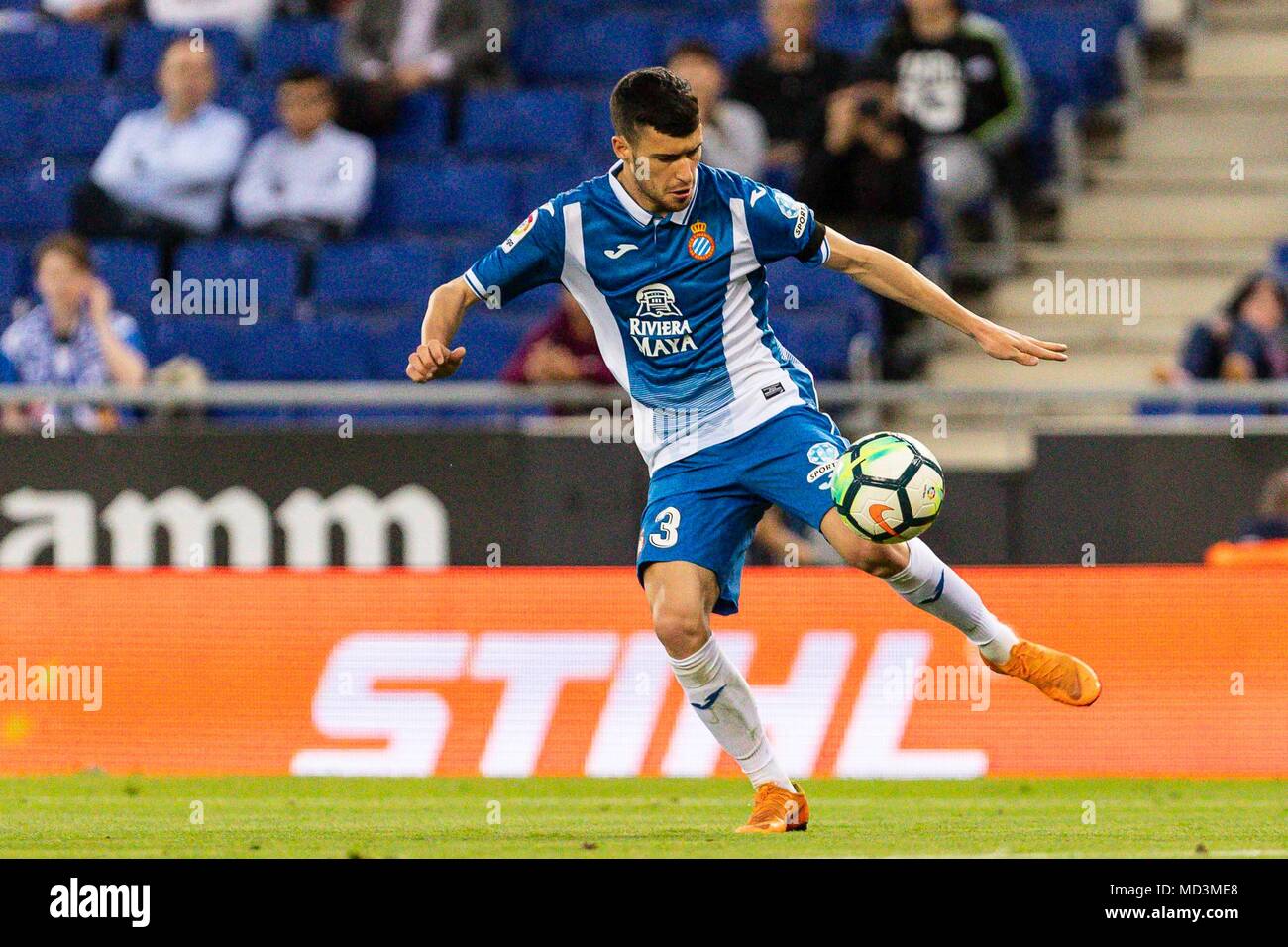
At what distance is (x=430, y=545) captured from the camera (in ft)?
39.3

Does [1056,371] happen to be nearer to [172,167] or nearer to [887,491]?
[172,167]

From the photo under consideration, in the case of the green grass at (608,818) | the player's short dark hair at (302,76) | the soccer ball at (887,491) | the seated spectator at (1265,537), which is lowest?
the green grass at (608,818)

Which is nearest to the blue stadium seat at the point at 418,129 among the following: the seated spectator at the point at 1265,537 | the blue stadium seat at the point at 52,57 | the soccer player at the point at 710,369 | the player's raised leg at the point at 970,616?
the blue stadium seat at the point at 52,57

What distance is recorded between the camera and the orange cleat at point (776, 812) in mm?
7957

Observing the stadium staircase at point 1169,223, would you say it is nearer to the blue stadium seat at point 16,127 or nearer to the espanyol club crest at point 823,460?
the espanyol club crest at point 823,460

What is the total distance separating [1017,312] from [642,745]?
4835 mm

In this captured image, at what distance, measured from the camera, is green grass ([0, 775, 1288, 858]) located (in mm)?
7434

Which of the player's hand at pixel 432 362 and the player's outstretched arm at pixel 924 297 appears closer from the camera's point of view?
the player's hand at pixel 432 362

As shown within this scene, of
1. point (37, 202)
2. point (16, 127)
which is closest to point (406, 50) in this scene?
point (37, 202)

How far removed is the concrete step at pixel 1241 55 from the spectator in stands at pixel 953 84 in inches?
105

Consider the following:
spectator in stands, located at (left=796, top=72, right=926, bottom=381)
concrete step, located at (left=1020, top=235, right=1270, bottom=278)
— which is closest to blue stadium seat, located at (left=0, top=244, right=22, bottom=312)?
spectator in stands, located at (left=796, top=72, right=926, bottom=381)

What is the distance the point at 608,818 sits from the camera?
8.85 m

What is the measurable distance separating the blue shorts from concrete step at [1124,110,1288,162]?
858cm
